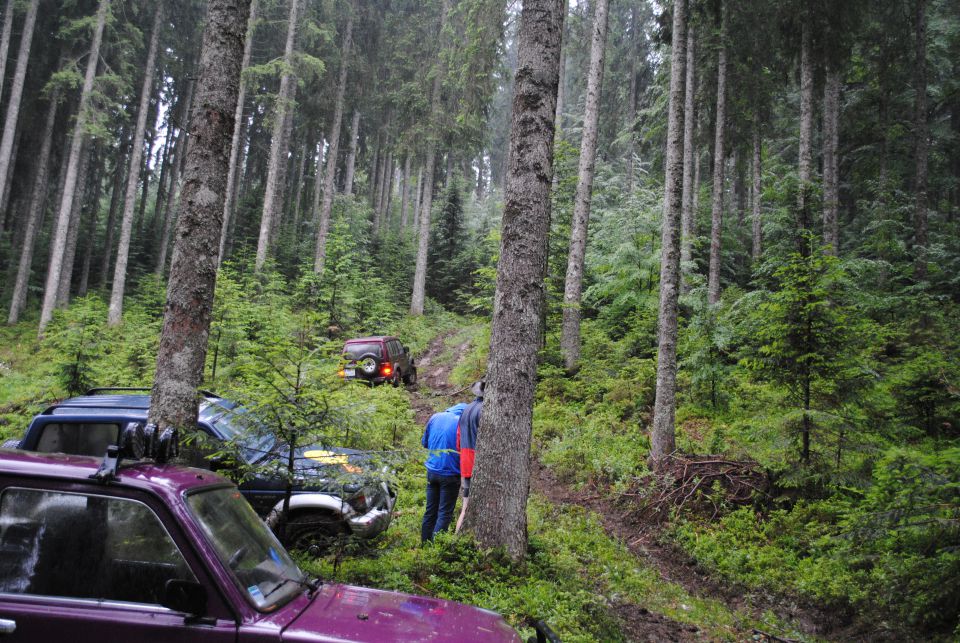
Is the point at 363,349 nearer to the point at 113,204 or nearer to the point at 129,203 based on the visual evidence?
the point at 129,203

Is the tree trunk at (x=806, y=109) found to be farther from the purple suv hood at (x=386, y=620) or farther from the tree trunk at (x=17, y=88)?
the tree trunk at (x=17, y=88)

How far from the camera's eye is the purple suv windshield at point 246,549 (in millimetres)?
2791

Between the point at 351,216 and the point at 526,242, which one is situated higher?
the point at 351,216

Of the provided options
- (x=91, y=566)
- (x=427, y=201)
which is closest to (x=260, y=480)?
(x=91, y=566)

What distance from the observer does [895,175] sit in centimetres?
2277

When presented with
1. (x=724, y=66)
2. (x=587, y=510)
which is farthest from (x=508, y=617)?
(x=724, y=66)

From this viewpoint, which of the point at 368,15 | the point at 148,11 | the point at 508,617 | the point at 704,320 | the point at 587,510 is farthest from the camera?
the point at 368,15

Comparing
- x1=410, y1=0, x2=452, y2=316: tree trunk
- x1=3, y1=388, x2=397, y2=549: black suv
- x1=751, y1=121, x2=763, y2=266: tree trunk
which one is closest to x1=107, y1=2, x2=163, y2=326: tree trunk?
x1=410, y1=0, x2=452, y2=316: tree trunk

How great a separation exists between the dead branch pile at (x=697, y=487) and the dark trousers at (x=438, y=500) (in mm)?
3607

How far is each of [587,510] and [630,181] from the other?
26.9m

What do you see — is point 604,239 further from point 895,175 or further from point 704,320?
point 895,175

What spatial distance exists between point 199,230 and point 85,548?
359cm

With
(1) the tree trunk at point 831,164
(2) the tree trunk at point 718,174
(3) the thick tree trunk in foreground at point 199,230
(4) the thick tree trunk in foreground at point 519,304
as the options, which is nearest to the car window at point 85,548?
(3) the thick tree trunk in foreground at point 199,230

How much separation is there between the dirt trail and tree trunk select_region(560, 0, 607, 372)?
4.83 m
